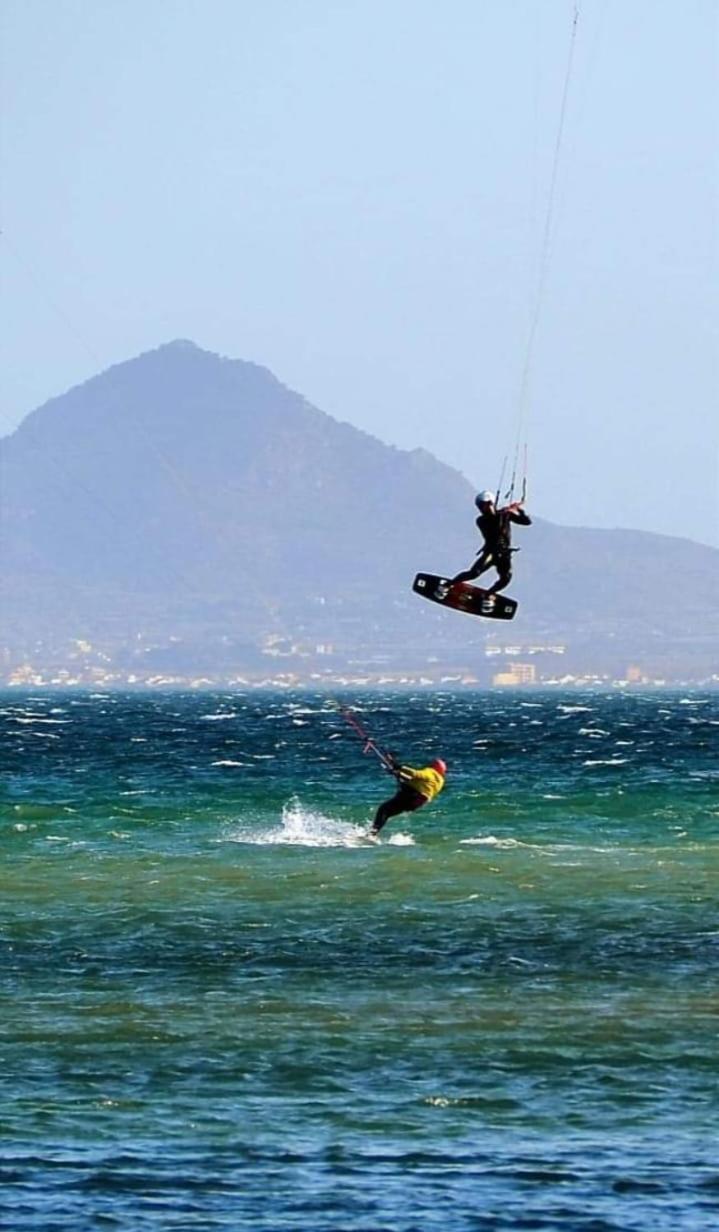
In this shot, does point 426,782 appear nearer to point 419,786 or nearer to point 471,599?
point 419,786

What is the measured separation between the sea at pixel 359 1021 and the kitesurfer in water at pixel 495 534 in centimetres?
437

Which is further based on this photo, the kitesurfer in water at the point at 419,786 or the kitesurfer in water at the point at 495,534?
the kitesurfer in water at the point at 419,786

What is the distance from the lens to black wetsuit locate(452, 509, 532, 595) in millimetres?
28106

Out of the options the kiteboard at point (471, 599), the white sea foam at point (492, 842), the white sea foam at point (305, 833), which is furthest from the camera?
the white sea foam at point (305, 833)

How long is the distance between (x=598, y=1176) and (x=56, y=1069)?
233 inches

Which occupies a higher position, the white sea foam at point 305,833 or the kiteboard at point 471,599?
the kiteboard at point 471,599

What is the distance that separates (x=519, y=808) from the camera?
52938mm

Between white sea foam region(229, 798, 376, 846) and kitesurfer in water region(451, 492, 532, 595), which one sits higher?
kitesurfer in water region(451, 492, 532, 595)

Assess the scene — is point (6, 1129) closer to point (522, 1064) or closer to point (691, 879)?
point (522, 1064)

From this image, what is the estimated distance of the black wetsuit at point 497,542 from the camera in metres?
28.1

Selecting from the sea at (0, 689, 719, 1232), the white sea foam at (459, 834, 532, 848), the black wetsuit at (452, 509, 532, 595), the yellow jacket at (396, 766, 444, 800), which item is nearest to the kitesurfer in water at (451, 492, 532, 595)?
the black wetsuit at (452, 509, 532, 595)

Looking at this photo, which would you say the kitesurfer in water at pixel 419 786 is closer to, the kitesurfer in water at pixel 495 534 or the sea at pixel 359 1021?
the sea at pixel 359 1021

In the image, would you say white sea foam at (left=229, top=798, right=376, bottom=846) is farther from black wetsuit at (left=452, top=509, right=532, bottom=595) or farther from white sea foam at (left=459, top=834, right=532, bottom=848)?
black wetsuit at (left=452, top=509, right=532, bottom=595)

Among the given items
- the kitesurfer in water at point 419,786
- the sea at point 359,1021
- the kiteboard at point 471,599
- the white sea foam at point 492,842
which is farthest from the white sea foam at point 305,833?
the kiteboard at point 471,599
